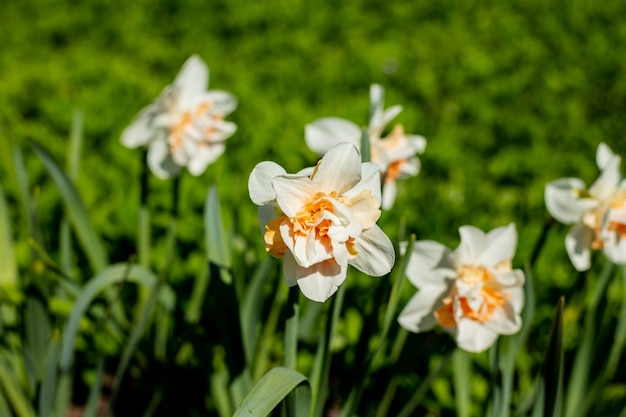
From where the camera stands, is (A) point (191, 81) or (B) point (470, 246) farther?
(A) point (191, 81)

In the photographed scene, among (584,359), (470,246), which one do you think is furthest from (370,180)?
(584,359)

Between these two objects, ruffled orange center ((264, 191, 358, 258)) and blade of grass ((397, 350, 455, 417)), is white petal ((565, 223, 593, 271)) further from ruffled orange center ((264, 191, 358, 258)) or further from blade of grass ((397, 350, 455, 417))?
ruffled orange center ((264, 191, 358, 258))

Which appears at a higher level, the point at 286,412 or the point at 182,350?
A: the point at 286,412

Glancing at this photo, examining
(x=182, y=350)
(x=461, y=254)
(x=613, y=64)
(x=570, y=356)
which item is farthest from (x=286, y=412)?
(x=613, y=64)

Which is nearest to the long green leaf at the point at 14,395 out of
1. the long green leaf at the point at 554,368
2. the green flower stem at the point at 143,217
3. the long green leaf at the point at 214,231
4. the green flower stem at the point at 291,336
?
the green flower stem at the point at 143,217

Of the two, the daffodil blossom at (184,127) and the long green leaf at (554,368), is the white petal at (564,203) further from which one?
the daffodil blossom at (184,127)

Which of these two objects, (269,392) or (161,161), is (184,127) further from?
(269,392)

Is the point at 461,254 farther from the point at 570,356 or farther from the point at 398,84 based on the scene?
the point at 398,84
